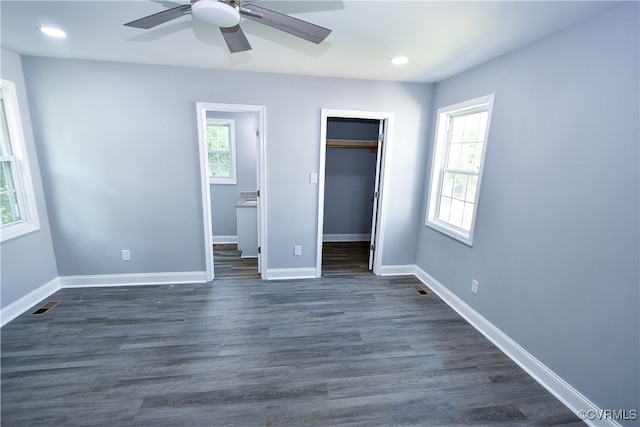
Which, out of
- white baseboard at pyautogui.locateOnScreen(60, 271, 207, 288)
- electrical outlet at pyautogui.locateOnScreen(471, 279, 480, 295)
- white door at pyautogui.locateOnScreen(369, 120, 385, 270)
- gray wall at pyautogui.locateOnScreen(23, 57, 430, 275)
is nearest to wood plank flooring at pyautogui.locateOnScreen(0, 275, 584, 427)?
white baseboard at pyautogui.locateOnScreen(60, 271, 207, 288)

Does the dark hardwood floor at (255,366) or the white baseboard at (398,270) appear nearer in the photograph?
the dark hardwood floor at (255,366)

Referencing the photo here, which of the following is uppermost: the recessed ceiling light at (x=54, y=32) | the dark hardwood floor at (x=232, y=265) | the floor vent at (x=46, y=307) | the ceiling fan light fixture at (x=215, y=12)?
the recessed ceiling light at (x=54, y=32)

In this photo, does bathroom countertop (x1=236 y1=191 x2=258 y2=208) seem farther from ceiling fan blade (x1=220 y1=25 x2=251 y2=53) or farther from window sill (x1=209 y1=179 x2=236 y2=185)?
ceiling fan blade (x1=220 y1=25 x2=251 y2=53)

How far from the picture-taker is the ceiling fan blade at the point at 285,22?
1292mm

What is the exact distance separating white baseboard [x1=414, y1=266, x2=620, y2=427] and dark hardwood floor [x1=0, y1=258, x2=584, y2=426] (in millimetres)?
65

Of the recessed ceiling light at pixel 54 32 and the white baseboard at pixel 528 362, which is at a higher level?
the recessed ceiling light at pixel 54 32

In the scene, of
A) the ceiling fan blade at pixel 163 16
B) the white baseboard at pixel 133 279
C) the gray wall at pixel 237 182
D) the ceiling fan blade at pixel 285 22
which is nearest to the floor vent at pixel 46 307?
the white baseboard at pixel 133 279

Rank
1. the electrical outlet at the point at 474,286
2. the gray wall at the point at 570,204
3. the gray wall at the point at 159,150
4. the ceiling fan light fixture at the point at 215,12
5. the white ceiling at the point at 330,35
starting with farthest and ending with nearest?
the gray wall at the point at 159,150, the electrical outlet at the point at 474,286, the white ceiling at the point at 330,35, the gray wall at the point at 570,204, the ceiling fan light fixture at the point at 215,12

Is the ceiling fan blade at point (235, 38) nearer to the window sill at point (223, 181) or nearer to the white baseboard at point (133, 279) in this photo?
the white baseboard at point (133, 279)

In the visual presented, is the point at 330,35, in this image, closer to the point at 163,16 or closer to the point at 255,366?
the point at 163,16

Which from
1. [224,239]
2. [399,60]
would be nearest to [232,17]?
[399,60]

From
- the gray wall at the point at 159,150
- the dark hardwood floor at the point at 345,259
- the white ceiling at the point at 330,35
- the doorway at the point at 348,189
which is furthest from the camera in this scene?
the doorway at the point at 348,189

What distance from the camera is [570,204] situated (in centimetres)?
177

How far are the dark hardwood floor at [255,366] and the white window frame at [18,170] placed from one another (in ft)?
2.73
